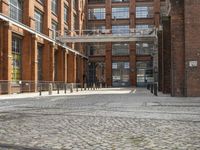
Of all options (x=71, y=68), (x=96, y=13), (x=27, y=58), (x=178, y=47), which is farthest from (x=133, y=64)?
(x=178, y=47)

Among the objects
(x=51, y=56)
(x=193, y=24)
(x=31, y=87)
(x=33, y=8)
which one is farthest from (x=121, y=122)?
(x=51, y=56)

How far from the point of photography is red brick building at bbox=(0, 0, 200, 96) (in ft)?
88.2

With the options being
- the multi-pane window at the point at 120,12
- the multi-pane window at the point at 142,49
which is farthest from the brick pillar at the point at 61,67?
the multi-pane window at the point at 120,12

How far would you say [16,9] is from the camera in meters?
38.8

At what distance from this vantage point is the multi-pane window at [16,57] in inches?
1511

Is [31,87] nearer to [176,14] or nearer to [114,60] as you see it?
[176,14]

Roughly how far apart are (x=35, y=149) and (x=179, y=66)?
21.2 meters

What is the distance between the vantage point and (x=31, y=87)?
3934cm

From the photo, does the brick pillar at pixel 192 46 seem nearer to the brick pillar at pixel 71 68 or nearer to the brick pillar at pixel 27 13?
the brick pillar at pixel 27 13

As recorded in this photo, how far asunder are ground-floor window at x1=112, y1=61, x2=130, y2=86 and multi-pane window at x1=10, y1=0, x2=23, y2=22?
124 ft

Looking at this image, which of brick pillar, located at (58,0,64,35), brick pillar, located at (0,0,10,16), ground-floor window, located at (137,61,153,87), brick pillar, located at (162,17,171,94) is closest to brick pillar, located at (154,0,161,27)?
ground-floor window, located at (137,61,153,87)

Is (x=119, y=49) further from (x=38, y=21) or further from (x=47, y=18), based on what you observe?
(x=38, y=21)

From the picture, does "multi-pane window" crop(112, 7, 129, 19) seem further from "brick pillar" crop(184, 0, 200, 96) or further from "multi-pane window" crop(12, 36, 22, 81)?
"brick pillar" crop(184, 0, 200, 96)

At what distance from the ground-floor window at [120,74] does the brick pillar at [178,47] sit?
4830 cm
